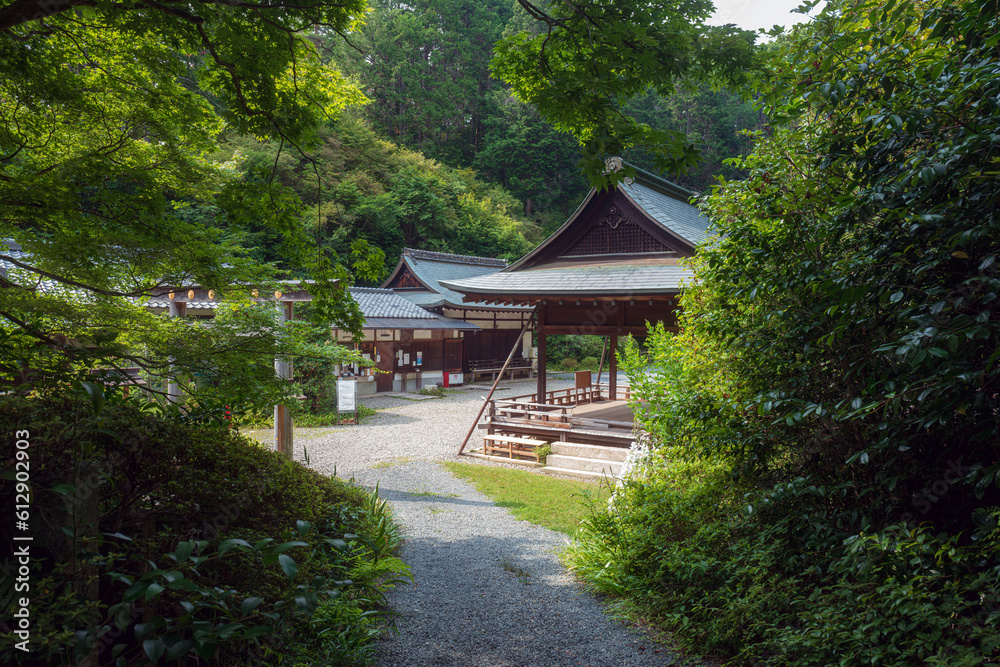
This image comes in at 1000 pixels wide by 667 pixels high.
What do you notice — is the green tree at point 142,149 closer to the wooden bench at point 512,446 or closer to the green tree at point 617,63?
the green tree at point 617,63

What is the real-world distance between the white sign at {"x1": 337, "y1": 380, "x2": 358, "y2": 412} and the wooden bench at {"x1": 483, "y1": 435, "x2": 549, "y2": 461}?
14.8 feet

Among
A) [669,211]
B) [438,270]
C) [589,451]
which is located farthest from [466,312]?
[589,451]

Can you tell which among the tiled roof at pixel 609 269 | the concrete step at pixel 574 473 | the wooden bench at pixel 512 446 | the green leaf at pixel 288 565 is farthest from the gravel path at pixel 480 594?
the tiled roof at pixel 609 269

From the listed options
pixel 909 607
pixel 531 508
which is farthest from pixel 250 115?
pixel 531 508

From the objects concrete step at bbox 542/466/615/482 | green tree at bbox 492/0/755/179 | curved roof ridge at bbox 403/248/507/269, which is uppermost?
curved roof ridge at bbox 403/248/507/269

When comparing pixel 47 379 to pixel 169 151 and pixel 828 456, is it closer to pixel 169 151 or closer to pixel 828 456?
pixel 169 151

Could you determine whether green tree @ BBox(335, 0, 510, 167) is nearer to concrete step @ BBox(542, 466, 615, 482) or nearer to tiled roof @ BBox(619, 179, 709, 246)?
tiled roof @ BBox(619, 179, 709, 246)

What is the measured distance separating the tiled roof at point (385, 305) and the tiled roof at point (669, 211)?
1086 cm

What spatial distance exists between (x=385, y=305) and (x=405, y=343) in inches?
66.6

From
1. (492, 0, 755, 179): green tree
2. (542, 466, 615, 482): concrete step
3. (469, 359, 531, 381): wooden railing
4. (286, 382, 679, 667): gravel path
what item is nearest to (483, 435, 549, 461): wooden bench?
(542, 466, 615, 482): concrete step

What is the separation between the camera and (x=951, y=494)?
3.12m

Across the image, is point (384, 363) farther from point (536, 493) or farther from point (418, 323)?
point (536, 493)

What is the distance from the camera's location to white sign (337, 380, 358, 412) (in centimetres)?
1473

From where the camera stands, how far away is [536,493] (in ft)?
29.3
